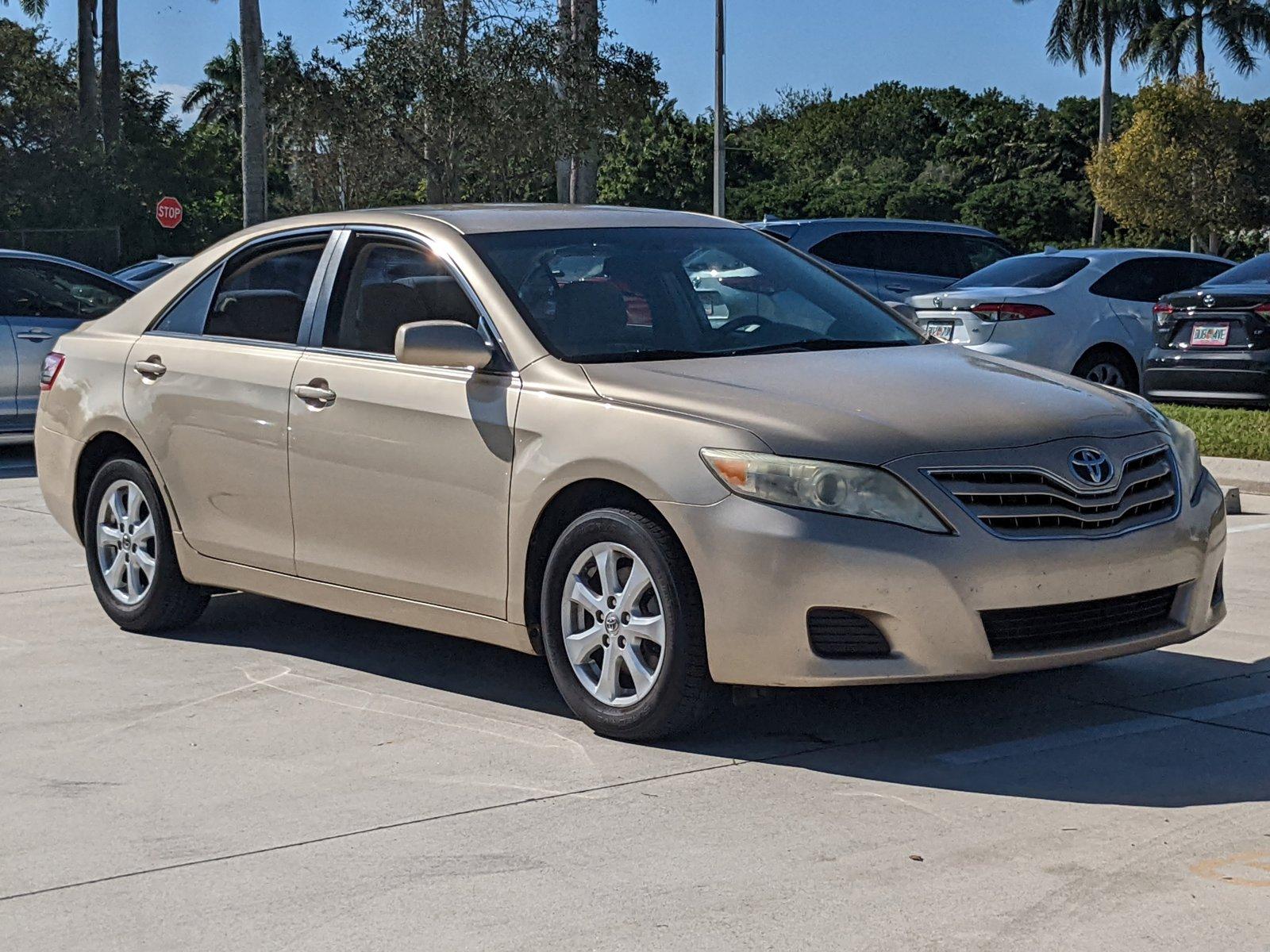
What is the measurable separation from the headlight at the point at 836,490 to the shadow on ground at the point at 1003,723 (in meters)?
0.76

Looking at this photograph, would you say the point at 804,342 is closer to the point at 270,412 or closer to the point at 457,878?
the point at 270,412

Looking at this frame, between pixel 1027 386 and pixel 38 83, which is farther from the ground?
pixel 38 83

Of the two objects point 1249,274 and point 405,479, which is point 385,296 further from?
point 1249,274

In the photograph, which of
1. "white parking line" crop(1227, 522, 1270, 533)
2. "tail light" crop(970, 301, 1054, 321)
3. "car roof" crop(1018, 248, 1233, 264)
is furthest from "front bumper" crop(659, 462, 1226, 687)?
"car roof" crop(1018, 248, 1233, 264)

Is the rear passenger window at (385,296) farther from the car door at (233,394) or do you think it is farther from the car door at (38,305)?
the car door at (38,305)

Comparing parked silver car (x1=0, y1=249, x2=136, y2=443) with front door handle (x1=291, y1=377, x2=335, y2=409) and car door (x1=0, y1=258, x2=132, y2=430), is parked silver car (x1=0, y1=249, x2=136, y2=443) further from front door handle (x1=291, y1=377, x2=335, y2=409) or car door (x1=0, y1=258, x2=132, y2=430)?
front door handle (x1=291, y1=377, x2=335, y2=409)

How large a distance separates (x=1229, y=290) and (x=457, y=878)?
1100cm

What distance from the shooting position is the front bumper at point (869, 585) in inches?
198

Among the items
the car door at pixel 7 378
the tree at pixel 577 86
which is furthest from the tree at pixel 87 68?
the car door at pixel 7 378

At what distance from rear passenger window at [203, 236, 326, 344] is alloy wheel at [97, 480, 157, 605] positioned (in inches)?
30.0

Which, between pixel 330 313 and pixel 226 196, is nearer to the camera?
pixel 330 313

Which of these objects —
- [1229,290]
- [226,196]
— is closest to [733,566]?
[1229,290]

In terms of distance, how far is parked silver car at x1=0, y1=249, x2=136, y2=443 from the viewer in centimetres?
1350

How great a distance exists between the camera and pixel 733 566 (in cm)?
513
